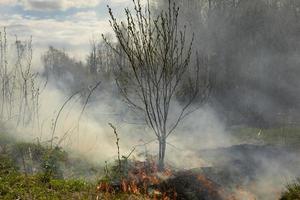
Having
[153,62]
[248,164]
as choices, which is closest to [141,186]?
[153,62]

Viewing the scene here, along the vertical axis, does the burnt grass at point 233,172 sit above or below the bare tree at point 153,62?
below

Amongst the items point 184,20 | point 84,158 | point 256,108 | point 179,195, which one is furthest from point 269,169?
point 184,20

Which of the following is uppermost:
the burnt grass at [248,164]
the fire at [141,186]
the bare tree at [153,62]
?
the bare tree at [153,62]

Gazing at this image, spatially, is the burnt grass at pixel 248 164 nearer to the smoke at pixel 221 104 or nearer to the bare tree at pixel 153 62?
the smoke at pixel 221 104

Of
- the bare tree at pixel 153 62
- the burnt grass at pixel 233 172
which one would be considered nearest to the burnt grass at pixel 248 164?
the burnt grass at pixel 233 172

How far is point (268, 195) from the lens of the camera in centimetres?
839

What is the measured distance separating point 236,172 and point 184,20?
22655 mm

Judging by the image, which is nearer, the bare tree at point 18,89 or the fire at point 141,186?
the fire at point 141,186

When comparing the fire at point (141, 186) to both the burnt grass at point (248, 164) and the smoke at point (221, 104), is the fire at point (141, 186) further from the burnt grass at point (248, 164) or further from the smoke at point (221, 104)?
the smoke at point (221, 104)

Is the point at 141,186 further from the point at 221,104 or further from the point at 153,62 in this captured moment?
the point at 221,104

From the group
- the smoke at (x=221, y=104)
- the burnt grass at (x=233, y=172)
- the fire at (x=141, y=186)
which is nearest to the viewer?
the fire at (x=141, y=186)

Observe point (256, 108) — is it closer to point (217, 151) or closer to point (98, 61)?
point (217, 151)

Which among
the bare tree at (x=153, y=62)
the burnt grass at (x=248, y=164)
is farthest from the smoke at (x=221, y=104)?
the bare tree at (x=153, y=62)

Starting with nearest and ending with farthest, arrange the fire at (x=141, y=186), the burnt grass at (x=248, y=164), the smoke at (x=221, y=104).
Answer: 1. the fire at (x=141, y=186)
2. the burnt grass at (x=248, y=164)
3. the smoke at (x=221, y=104)
